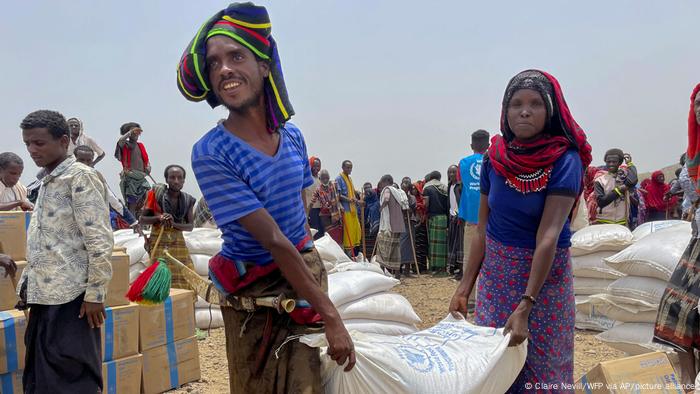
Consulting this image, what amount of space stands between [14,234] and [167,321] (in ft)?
3.55

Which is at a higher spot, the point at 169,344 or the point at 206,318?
the point at 169,344

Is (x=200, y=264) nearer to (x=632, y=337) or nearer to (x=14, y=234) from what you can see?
(x=14, y=234)

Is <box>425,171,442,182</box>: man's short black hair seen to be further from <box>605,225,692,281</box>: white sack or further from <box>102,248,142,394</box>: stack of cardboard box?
<box>102,248,142,394</box>: stack of cardboard box

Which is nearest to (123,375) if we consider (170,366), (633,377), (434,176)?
(170,366)

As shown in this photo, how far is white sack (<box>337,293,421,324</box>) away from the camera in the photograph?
4.05 metres

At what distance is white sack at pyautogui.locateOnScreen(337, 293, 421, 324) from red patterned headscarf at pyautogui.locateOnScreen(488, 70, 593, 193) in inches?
83.7

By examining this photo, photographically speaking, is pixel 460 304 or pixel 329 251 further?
pixel 329 251

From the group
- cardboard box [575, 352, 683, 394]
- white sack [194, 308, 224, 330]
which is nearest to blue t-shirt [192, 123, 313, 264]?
cardboard box [575, 352, 683, 394]

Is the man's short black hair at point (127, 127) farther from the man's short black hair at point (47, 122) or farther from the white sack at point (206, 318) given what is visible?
the man's short black hair at point (47, 122)

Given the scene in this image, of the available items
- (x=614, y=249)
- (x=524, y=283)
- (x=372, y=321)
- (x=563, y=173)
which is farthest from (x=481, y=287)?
(x=614, y=249)

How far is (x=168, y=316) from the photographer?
12.8 ft

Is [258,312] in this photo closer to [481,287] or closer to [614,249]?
[481,287]

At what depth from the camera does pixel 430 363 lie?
67.4 inches

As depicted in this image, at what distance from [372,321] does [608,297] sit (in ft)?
5.76
